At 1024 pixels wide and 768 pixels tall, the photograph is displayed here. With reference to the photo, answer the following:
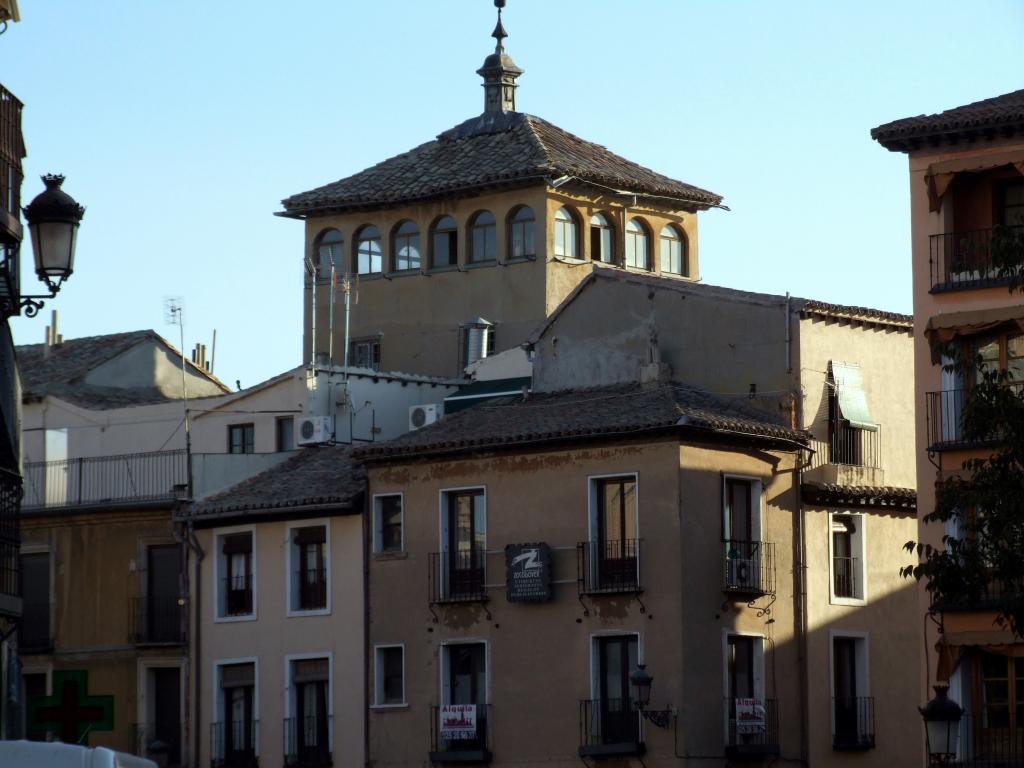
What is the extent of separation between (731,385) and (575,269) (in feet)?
44.6

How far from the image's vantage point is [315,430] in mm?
48438

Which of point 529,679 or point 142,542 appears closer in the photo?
point 529,679

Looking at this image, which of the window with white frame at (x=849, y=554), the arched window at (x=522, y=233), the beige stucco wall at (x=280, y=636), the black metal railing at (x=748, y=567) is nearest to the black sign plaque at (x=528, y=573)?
the black metal railing at (x=748, y=567)

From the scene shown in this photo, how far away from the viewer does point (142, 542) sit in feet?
157

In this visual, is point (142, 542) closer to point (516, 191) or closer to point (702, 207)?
point (516, 191)

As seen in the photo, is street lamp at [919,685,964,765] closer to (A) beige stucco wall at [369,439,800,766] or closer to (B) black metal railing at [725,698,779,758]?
(A) beige stucco wall at [369,439,800,766]

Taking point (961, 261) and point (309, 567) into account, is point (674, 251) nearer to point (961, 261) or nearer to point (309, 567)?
point (309, 567)

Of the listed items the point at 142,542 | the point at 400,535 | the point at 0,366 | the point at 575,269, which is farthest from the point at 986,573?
the point at 575,269

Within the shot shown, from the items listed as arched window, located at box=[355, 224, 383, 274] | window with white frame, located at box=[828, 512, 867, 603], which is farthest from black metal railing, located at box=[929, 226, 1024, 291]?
arched window, located at box=[355, 224, 383, 274]

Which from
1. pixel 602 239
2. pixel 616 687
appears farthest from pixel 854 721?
pixel 602 239

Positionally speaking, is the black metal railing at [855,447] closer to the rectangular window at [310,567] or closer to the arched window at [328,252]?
the rectangular window at [310,567]

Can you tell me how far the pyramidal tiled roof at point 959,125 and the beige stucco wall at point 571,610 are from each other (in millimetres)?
6184

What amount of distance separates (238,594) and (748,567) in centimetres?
1010

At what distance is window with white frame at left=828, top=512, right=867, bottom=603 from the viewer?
44.2m
